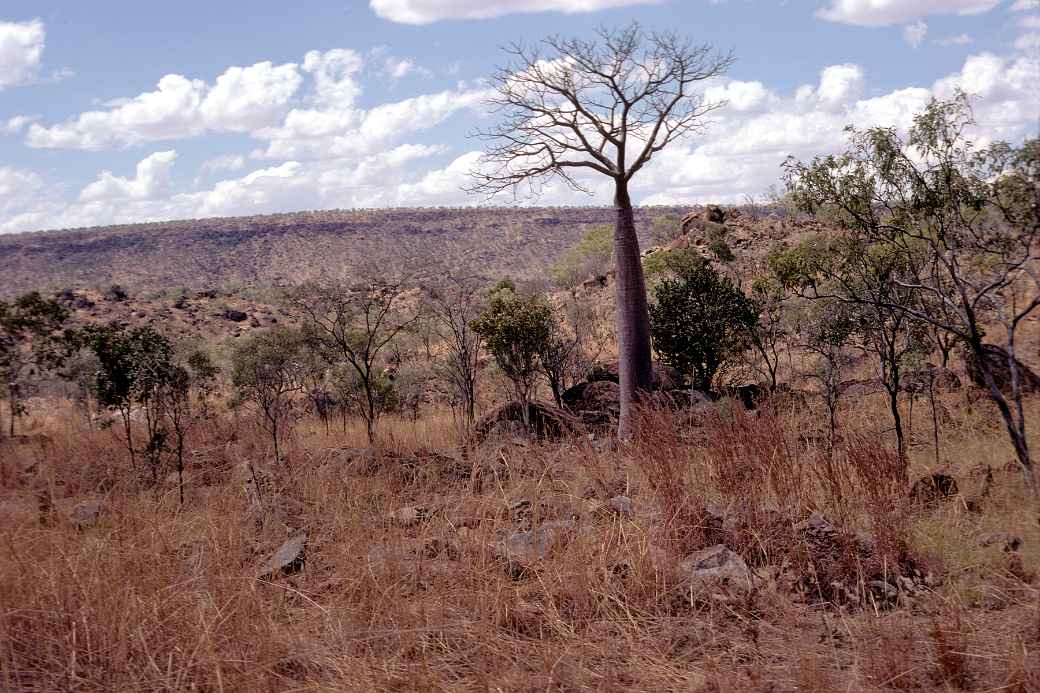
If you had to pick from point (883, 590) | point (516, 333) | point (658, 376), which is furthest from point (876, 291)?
point (516, 333)

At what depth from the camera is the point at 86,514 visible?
4.95 metres

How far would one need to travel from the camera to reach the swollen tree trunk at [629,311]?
33.6 ft

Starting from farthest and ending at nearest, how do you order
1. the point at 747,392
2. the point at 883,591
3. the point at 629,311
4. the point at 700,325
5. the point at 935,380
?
the point at 700,325 < the point at 747,392 < the point at 935,380 < the point at 629,311 < the point at 883,591

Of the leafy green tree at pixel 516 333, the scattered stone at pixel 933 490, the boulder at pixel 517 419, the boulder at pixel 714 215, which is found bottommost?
the boulder at pixel 517 419

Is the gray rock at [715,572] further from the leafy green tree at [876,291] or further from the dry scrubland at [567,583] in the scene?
the leafy green tree at [876,291]

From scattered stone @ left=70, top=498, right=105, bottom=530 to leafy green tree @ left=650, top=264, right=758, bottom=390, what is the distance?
10089 mm

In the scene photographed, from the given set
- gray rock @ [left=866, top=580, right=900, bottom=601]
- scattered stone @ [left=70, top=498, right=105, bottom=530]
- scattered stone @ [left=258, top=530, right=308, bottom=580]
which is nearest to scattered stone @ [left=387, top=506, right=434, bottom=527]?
scattered stone @ [left=258, top=530, right=308, bottom=580]

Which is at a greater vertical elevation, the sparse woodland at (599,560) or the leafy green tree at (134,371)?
the leafy green tree at (134,371)

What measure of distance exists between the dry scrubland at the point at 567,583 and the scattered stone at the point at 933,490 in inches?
4.9

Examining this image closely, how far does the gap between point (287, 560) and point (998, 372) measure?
1050 centimetres

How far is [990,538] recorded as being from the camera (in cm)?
420

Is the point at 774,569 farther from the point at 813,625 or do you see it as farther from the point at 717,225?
the point at 717,225

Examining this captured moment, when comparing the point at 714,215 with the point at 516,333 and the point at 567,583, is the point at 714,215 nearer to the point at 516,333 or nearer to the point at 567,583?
the point at 516,333

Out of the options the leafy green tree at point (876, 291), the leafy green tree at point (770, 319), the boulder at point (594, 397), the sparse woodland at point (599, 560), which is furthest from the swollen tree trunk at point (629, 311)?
the leafy green tree at point (770, 319)
